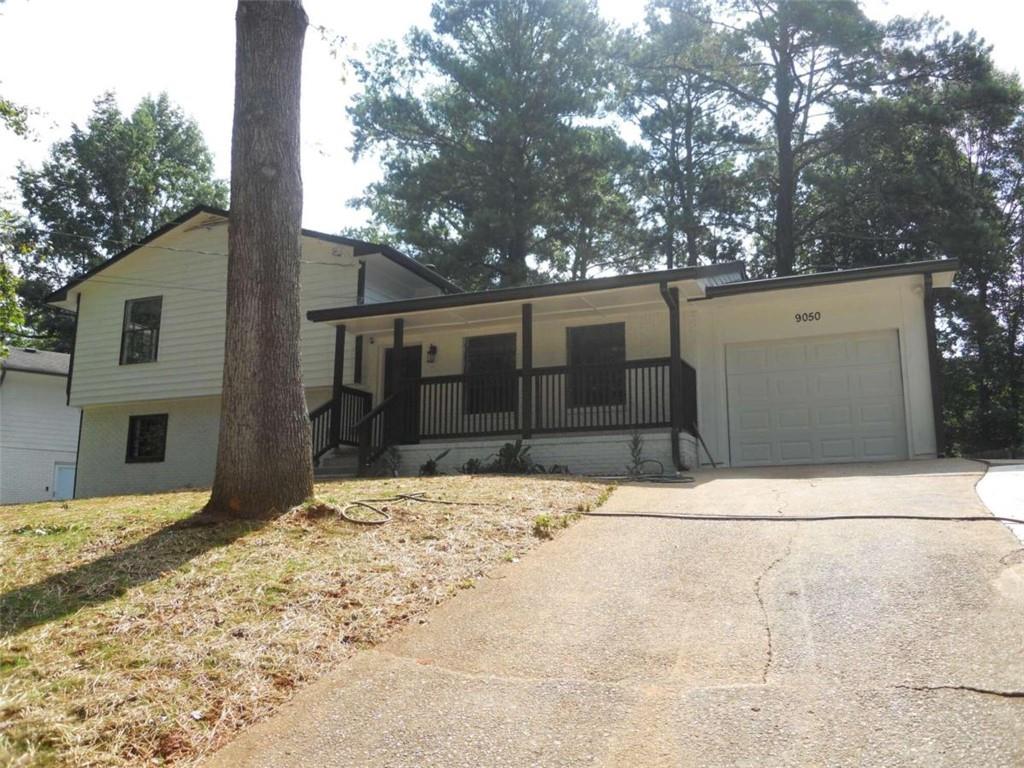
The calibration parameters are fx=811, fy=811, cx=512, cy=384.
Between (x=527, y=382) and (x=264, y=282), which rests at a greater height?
(x=264, y=282)

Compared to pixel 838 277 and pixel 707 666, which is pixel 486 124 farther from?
pixel 707 666

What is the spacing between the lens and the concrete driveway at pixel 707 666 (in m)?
3.02

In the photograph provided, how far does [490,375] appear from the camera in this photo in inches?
512

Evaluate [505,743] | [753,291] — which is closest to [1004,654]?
[505,743]

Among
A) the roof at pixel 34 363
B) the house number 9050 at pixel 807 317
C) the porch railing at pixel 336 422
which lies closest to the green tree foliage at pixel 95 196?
the roof at pixel 34 363

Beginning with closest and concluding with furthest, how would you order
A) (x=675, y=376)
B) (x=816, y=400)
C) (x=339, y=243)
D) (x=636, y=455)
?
(x=636, y=455), (x=675, y=376), (x=816, y=400), (x=339, y=243)

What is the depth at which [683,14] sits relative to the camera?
24.3 m

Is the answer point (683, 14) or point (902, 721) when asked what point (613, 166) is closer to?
point (683, 14)

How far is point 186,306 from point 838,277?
13.1 metres

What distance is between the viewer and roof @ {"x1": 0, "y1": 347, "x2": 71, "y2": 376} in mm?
21531

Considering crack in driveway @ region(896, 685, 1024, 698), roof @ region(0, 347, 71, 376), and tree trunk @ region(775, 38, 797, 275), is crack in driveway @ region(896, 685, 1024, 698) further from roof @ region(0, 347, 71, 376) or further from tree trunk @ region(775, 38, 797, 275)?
roof @ region(0, 347, 71, 376)

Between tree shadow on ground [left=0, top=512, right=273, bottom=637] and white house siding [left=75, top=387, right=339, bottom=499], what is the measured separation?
33.5 feet

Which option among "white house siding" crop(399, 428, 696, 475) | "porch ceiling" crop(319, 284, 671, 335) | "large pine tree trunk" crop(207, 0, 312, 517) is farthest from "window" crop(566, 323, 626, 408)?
"large pine tree trunk" crop(207, 0, 312, 517)

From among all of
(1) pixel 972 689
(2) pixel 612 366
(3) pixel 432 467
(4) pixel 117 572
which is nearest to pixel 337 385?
(3) pixel 432 467
